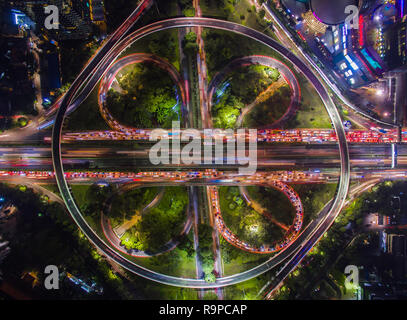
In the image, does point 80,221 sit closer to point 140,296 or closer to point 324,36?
point 140,296

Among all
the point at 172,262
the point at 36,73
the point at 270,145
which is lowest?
the point at 172,262

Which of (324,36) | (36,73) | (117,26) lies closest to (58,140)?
(36,73)

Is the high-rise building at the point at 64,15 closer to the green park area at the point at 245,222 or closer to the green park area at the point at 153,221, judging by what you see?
the green park area at the point at 153,221
